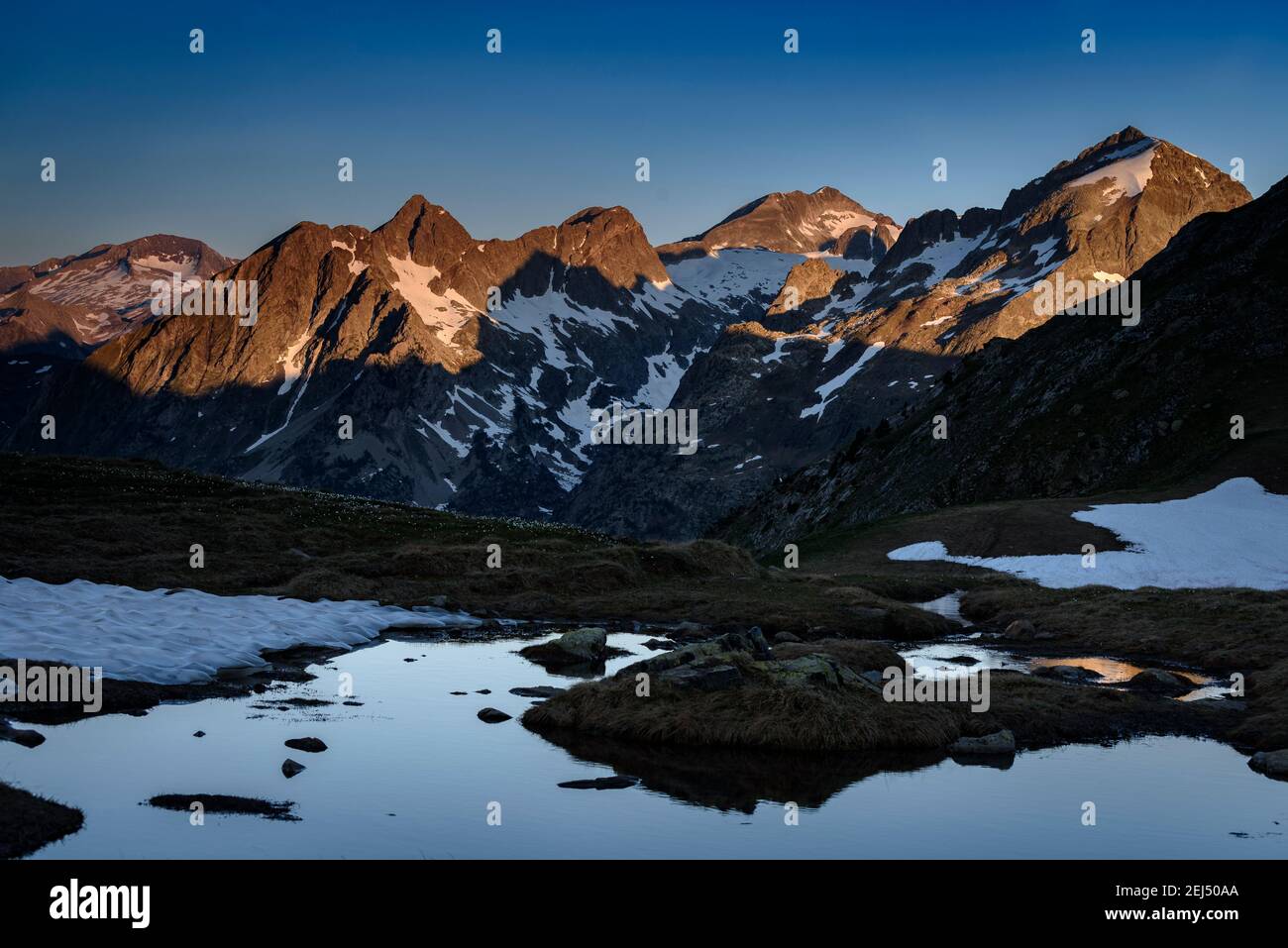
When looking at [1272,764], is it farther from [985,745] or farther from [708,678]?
[708,678]

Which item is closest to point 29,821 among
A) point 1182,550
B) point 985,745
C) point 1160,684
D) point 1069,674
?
point 985,745

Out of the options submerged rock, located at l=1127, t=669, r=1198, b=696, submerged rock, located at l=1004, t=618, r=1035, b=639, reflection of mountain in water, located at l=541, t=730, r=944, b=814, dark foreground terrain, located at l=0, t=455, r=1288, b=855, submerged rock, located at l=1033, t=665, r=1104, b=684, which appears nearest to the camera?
reflection of mountain in water, located at l=541, t=730, r=944, b=814

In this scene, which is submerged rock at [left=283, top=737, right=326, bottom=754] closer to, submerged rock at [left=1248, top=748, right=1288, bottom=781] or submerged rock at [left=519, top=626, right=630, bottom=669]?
submerged rock at [left=519, top=626, right=630, bottom=669]

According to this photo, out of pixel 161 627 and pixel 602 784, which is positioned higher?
pixel 161 627

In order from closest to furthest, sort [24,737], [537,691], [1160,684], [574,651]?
1. [24,737]
2. [537,691]
3. [1160,684]
4. [574,651]

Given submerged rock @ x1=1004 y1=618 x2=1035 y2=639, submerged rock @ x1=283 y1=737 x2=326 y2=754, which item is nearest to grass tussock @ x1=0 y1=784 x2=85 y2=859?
A: submerged rock @ x1=283 y1=737 x2=326 y2=754
